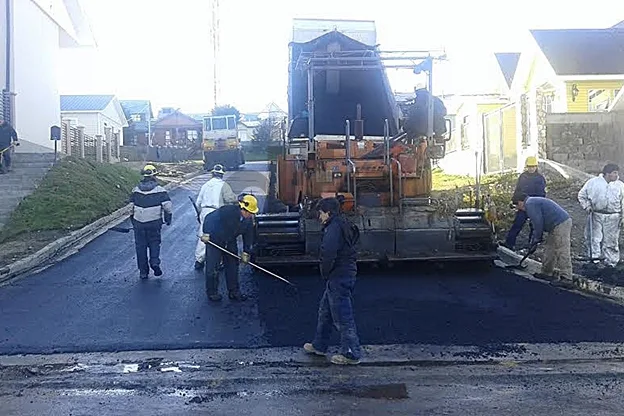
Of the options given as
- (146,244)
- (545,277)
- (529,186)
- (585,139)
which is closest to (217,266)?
(146,244)

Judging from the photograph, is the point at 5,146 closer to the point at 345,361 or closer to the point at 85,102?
the point at 345,361

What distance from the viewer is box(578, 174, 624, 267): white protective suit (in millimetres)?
11734

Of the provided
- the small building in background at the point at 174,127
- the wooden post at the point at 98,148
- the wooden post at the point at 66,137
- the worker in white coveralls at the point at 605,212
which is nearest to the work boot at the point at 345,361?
the worker in white coveralls at the point at 605,212

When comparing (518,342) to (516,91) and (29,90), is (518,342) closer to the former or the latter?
(29,90)

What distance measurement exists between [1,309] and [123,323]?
6.29 ft

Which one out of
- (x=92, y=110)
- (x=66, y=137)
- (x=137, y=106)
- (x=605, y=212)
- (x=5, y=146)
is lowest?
(x=605, y=212)

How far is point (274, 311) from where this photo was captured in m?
9.53

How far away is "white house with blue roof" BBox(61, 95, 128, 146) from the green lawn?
3335 cm

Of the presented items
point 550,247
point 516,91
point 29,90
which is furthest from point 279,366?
point 516,91

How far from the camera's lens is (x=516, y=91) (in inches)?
1523

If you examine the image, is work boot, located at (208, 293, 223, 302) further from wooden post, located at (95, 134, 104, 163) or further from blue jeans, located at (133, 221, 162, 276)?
wooden post, located at (95, 134, 104, 163)

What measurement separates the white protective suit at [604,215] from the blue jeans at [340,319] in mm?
5658

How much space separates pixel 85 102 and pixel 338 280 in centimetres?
5509

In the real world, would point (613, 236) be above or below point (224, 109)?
below
